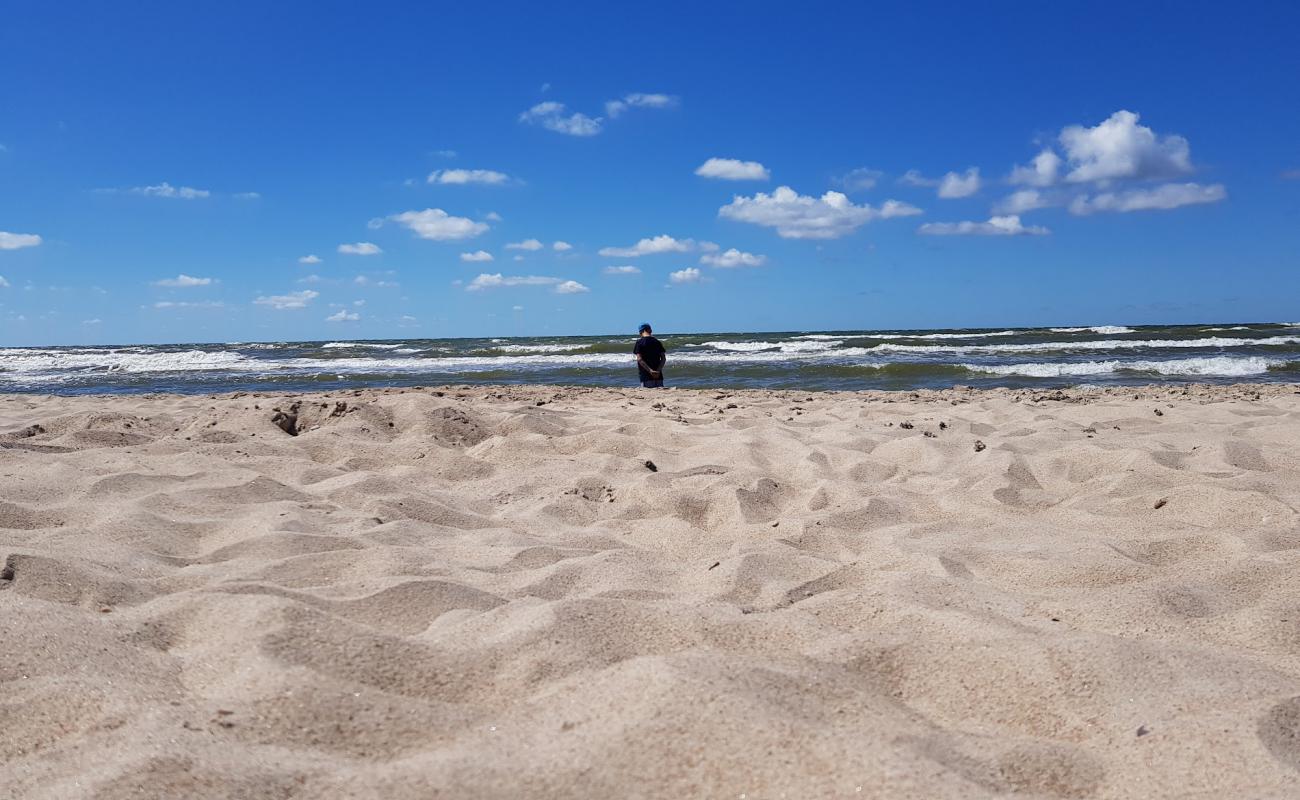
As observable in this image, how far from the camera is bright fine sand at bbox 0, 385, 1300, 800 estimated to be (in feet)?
4.93

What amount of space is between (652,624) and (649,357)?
8.68m

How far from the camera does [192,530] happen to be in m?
3.11

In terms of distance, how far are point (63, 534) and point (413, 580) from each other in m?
1.41

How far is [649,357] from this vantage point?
35.3ft

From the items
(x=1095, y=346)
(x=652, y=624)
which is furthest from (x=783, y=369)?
(x=652, y=624)

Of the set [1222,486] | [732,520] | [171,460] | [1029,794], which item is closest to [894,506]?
[732,520]

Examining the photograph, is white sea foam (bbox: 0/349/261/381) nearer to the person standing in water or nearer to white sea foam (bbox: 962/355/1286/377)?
the person standing in water

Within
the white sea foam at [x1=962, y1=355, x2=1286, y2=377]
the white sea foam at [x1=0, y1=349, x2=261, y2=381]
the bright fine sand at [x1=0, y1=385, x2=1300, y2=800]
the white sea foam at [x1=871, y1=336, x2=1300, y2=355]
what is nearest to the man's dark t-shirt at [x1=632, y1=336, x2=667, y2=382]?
the bright fine sand at [x1=0, y1=385, x2=1300, y2=800]

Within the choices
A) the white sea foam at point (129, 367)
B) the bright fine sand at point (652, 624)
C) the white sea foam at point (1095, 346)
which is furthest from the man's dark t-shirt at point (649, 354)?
the white sea foam at point (129, 367)

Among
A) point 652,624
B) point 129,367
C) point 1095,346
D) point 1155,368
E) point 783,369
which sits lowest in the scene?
point 652,624

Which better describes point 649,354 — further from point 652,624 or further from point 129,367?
point 129,367

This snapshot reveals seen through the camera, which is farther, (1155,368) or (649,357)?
(1155,368)

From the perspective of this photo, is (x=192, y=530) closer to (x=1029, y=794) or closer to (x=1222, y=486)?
(x=1029, y=794)

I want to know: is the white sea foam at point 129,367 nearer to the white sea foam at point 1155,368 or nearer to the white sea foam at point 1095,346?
the white sea foam at point 1155,368
